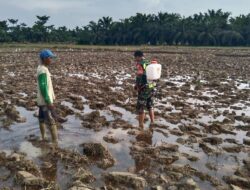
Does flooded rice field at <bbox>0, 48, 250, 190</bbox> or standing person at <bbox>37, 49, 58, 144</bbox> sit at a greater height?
standing person at <bbox>37, 49, 58, 144</bbox>

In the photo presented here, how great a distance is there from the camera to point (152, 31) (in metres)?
85.2

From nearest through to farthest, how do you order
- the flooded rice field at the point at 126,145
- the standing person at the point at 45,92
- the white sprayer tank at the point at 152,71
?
the flooded rice field at the point at 126,145, the standing person at the point at 45,92, the white sprayer tank at the point at 152,71

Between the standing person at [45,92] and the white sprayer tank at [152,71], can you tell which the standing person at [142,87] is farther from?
the standing person at [45,92]

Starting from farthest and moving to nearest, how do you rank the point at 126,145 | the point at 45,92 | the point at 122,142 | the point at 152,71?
the point at 152,71
the point at 122,142
the point at 126,145
the point at 45,92

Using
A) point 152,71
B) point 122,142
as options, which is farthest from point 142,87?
point 122,142

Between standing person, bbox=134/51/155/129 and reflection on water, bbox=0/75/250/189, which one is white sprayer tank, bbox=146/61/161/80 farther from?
reflection on water, bbox=0/75/250/189

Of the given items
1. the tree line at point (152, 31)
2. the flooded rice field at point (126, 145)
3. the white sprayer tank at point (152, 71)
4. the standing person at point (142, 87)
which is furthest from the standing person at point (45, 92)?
the tree line at point (152, 31)

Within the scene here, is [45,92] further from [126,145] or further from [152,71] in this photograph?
[152,71]

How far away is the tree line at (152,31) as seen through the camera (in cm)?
7581

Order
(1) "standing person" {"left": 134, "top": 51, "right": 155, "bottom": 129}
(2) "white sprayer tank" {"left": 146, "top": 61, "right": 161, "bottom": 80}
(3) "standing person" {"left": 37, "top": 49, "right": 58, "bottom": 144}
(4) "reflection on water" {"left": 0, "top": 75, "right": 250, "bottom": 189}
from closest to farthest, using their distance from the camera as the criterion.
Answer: (4) "reflection on water" {"left": 0, "top": 75, "right": 250, "bottom": 189} < (3) "standing person" {"left": 37, "top": 49, "right": 58, "bottom": 144} < (2) "white sprayer tank" {"left": 146, "top": 61, "right": 161, "bottom": 80} < (1) "standing person" {"left": 134, "top": 51, "right": 155, "bottom": 129}

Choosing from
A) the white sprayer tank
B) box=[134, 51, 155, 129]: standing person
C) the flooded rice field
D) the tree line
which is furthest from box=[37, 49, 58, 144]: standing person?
the tree line

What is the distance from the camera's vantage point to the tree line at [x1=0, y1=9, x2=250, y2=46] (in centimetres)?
7581

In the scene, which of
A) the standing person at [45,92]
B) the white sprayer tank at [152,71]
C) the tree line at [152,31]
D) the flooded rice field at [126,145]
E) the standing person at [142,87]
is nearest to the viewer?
the flooded rice field at [126,145]

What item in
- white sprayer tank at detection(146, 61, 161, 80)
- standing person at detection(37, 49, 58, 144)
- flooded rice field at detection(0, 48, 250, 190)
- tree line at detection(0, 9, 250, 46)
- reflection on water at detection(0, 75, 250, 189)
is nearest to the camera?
flooded rice field at detection(0, 48, 250, 190)
